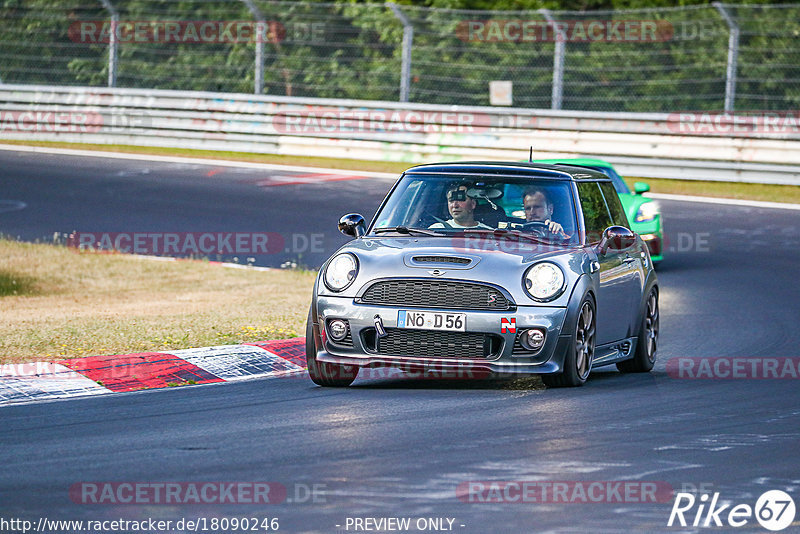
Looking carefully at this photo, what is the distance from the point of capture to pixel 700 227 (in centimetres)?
1903

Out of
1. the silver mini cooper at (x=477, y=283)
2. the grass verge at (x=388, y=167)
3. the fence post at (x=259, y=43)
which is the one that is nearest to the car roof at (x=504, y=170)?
the silver mini cooper at (x=477, y=283)

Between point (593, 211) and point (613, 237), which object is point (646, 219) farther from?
point (613, 237)

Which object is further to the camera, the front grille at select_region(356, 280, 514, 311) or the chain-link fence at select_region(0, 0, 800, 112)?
the chain-link fence at select_region(0, 0, 800, 112)

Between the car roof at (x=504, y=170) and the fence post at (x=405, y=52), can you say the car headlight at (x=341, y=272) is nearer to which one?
the car roof at (x=504, y=170)

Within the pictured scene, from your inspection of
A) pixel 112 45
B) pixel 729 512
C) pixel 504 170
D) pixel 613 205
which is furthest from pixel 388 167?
pixel 729 512

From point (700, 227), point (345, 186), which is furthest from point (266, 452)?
point (345, 186)

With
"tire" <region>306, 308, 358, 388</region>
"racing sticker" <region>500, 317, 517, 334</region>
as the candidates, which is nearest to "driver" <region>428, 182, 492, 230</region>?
"racing sticker" <region>500, 317, 517, 334</region>

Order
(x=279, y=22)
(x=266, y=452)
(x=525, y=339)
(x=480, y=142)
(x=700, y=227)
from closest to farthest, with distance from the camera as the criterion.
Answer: (x=266, y=452), (x=525, y=339), (x=700, y=227), (x=480, y=142), (x=279, y=22)

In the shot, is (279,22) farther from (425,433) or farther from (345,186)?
(425,433)

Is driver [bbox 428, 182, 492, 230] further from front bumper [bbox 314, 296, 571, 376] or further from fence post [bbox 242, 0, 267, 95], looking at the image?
fence post [bbox 242, 0, 267, 95]

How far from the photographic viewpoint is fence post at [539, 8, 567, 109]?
22.9 meters

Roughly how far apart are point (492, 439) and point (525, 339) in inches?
54.6

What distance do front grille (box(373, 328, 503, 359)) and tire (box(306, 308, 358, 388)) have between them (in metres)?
0.47

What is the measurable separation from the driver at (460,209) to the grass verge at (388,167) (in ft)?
44.5
